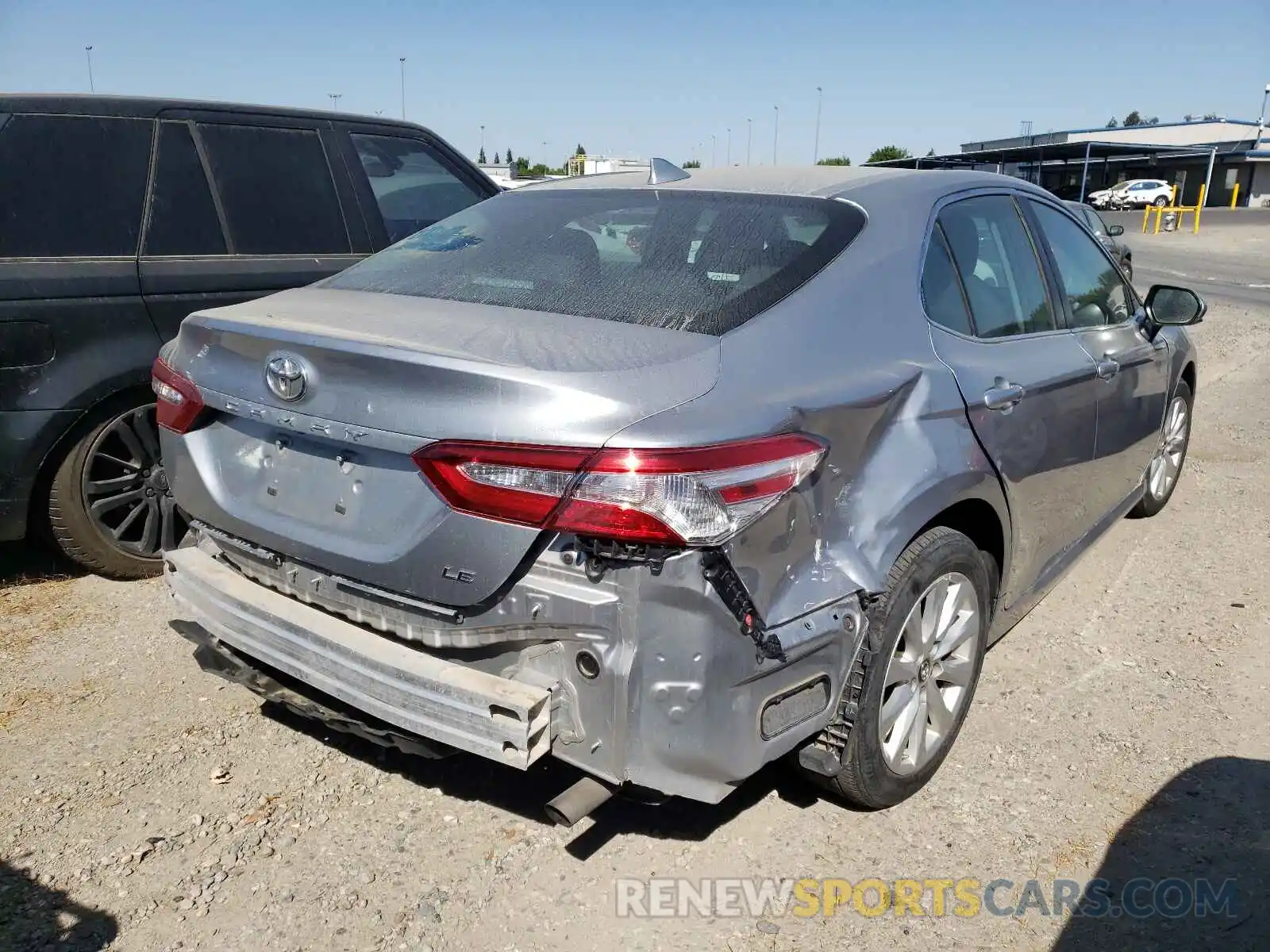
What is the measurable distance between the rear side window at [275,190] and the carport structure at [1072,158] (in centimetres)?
5022

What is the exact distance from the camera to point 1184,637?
403cm

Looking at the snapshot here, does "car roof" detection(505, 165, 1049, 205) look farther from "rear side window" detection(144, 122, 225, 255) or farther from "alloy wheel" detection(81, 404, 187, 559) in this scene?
"alloy wheel" detection(81, 404, 187, 559)

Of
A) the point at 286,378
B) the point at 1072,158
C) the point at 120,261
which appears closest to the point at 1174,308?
the point at 286,378

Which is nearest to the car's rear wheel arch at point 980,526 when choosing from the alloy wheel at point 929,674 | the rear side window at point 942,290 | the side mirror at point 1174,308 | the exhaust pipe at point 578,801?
the alloy wheel at point 929,674

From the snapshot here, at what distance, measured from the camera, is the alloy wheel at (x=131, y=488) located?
4.11m

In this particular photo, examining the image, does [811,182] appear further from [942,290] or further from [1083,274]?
[1083,274]

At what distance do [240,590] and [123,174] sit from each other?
2.40m

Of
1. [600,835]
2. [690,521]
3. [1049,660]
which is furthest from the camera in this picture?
[1049,660]

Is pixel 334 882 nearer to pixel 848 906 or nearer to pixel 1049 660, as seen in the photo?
Answer: pixel 848 906

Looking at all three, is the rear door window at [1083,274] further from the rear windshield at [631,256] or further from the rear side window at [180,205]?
the rear side window at [180,205]

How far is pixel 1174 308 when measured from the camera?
4340mm

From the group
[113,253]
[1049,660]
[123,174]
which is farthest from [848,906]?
[123,174]

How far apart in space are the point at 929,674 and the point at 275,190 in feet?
11.8

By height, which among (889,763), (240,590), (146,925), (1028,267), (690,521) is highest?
(1028,267)
